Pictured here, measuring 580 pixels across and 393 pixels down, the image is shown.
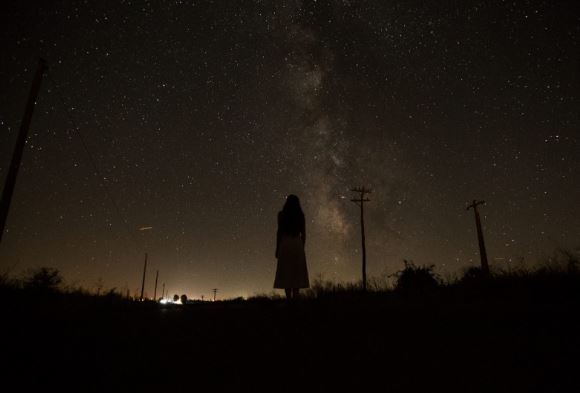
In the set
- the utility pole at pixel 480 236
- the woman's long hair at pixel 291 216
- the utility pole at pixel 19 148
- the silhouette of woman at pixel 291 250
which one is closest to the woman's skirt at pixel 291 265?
the silhouette of woman at pixel 291 250

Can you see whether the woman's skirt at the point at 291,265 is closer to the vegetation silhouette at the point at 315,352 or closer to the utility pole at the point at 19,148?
the vegetation silhouette at the point at 315,352

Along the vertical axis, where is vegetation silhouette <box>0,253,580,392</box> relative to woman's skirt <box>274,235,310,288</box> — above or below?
below

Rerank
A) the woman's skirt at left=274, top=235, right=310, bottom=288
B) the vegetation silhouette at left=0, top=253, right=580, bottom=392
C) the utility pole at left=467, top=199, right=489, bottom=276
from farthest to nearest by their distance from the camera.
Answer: the utility pole at left=467, top=199, right=489, bottom=276
the woman's skirt at left=274, top=235, right=310, bottom=288
the vegetation silhouette at left=0, top=253, right=580, bottom=392

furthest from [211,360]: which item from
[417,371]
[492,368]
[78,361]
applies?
[492,368]

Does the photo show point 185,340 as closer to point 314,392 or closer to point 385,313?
point 314,392

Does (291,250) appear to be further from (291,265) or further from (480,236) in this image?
(480,236)

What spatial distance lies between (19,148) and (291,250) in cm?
901

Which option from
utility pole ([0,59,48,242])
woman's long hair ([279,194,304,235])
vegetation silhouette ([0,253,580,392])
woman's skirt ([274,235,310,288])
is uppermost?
utility pole ([0,59,48,242])

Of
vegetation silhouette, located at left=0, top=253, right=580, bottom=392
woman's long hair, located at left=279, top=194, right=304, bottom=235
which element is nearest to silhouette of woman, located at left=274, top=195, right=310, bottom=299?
woman's long hair, located at left=279, top=194, right=304, bottom=235

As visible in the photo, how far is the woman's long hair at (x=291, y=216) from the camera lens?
23.9 feet

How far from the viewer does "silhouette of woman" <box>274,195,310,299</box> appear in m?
7.17

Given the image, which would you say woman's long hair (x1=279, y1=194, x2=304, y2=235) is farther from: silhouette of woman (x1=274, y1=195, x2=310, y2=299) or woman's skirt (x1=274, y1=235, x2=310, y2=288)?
woman's skirt (x1=274, y1=235, x2=310, y2=288)

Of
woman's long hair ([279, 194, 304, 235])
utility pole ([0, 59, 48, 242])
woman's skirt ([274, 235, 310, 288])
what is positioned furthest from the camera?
utility pole ([0, 59, 48, 242])

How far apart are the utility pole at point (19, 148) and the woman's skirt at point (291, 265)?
7763mm
